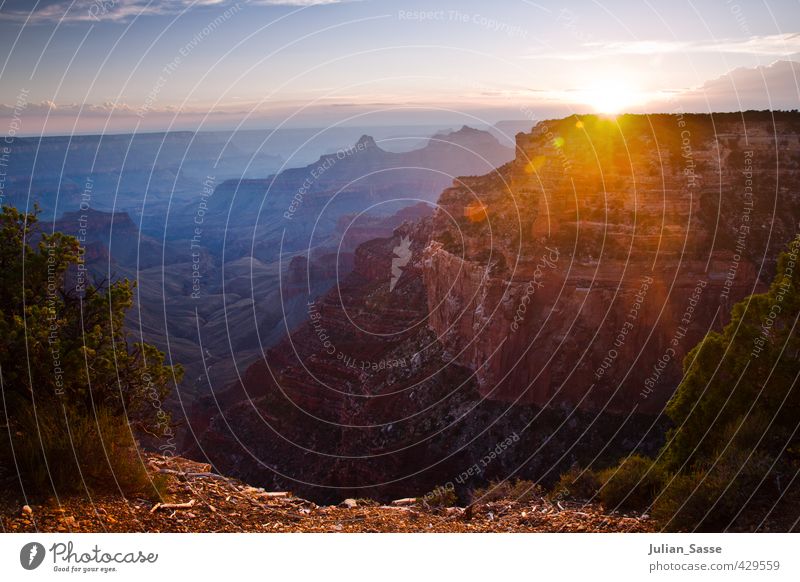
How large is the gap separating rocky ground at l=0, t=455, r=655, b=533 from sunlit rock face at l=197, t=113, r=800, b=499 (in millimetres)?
18861

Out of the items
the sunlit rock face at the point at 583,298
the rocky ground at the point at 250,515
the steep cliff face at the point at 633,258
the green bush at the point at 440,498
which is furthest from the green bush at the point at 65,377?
the steep cliff face at the point at 633,258

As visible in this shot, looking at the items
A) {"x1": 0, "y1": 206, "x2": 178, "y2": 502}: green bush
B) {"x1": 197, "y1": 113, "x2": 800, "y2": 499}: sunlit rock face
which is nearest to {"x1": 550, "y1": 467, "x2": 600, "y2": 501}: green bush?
{"x1": 0, "y1": 206, "x2": 178, "y2": 502}: green bush

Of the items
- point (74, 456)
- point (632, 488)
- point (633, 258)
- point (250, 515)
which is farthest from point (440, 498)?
point (633, 258)

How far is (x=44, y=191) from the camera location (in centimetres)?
12344

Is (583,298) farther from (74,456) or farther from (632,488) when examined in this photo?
(74,456)

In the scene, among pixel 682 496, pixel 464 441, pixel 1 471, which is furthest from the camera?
pixel 464 441

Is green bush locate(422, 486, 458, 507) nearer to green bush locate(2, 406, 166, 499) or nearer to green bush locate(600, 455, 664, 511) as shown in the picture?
green bush locate(600, 455, 664, 511)

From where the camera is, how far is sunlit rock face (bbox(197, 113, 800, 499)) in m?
37.7

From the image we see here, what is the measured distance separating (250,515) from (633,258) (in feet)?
99.1

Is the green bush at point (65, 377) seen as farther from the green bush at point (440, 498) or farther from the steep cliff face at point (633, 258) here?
the steep cliff face at point (633, 258)

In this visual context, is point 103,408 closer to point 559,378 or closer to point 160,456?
point 160,456

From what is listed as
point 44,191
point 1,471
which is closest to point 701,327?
point 1,471

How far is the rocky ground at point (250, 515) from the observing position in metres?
11.6
